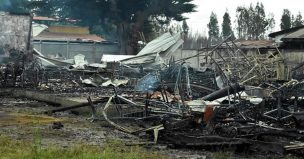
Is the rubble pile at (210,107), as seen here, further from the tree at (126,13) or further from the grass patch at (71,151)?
the tree at (126,13)

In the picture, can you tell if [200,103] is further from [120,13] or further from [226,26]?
[226,26]

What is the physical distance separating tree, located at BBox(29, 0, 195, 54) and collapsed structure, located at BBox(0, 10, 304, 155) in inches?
642

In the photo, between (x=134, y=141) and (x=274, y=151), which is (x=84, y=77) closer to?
(x=134, y=141)

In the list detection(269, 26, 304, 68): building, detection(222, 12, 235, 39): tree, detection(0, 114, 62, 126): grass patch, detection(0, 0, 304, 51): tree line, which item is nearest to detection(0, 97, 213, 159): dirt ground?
detection(0, 114, 62, 126): grass patch

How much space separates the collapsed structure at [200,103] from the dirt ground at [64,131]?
0.28 m

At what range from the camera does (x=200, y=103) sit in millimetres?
11445

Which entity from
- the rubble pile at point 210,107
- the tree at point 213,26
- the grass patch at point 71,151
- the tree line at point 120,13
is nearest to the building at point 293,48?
the rubble pile at point 210,107

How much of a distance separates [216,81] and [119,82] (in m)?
6.40

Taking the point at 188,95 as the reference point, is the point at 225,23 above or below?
above

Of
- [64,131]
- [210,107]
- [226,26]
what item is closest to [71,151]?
[64,131]

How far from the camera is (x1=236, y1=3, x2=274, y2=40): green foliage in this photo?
2073 inches

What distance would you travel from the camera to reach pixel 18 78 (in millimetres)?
19125

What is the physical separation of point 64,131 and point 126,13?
28879 millimetres

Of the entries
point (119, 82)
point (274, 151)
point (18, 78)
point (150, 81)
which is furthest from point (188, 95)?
point (18, 78)
